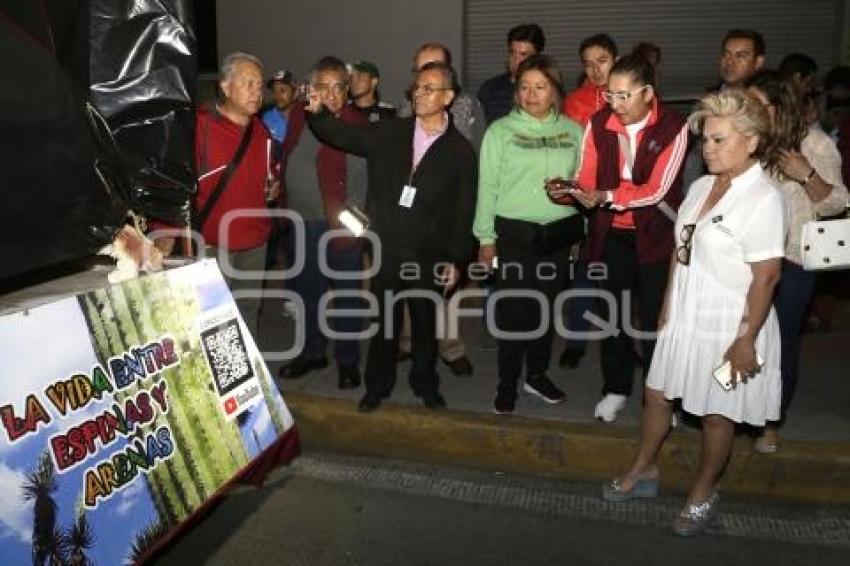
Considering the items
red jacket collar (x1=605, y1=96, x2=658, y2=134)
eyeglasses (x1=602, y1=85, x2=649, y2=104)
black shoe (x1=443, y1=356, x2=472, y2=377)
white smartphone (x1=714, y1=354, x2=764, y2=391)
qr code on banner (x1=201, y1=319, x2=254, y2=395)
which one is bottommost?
black shoe (x1=443, y1=356, x2=472, y2=377)

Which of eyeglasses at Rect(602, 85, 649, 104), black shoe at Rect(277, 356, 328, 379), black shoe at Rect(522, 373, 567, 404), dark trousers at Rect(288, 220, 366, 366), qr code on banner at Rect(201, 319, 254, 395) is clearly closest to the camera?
qr code on banner at Rect(201, 319, 254, 395)

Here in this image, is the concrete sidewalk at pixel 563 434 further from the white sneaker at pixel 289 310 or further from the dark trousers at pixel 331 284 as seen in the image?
the white sneaker at pixel 289 310

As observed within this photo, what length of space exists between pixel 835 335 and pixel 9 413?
19.5 ft

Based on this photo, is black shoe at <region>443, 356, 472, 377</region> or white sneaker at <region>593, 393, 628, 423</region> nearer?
white sneaker at <region>593, 393, 628, 423</region>

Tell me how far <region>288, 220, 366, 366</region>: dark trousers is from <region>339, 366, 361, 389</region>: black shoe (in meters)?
0.03

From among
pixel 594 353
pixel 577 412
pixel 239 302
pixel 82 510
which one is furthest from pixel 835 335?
pixel 82 510

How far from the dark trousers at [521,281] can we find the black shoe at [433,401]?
38 centimetres

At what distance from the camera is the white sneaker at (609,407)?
4539 mm

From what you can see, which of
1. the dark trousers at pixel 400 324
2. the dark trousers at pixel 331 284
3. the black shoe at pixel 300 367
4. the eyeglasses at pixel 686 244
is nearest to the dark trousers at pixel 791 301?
the eyeglasses at pixel 686 244

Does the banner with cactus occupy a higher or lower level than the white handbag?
lower

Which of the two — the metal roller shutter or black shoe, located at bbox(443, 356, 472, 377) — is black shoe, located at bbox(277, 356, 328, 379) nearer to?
black shoe, located at bbox(443, 356, 472, 377)

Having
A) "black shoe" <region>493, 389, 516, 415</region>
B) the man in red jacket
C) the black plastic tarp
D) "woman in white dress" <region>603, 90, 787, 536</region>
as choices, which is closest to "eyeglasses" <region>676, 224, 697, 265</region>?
"woman in white dress" <region>603, 90, 787, 536</region>

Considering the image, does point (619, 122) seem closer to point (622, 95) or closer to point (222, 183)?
point (622, 95)

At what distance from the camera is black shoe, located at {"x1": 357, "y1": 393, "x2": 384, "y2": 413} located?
4.72 metres
